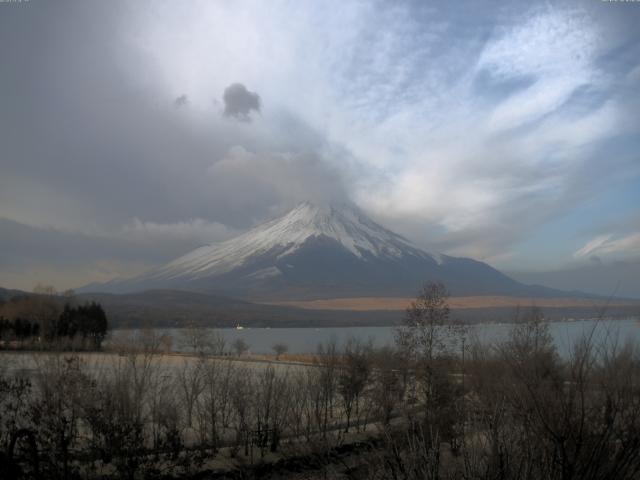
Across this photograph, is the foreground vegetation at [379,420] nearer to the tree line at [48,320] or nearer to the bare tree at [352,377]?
the bare tree at [352,377]

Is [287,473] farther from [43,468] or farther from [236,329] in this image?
[236,329]

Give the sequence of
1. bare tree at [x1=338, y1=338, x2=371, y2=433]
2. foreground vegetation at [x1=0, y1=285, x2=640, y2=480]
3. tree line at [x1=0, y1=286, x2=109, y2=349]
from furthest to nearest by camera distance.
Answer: tree line at [x1=0, y1=286, x2=109, y2=349]
bare tree at [x1=338, y1=338, x2=371, y2=433]
foreground vegetation at [x1=0, y1=285, x2=640, y2=480]

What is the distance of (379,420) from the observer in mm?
16609

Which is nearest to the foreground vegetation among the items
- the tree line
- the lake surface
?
the lake surface

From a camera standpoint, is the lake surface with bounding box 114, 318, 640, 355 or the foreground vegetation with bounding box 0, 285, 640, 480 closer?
the foreground vegetation with bounding box 0, 285, 640, 480

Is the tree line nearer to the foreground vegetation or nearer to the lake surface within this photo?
the lake surface

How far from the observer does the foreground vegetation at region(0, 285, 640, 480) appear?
469 cm

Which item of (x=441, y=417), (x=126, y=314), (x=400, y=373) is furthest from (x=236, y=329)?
(x=441, y=417)

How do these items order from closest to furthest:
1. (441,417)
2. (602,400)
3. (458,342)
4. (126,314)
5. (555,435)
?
(555,435) < (602,400) < (441,417) < (458,342) < (126,314)

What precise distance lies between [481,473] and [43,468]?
7.92 metres

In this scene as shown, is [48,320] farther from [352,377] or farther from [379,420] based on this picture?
[379,420]

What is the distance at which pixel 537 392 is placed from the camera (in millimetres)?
5195

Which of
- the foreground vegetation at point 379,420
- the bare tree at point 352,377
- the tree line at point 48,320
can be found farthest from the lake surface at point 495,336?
the tree line at point 48,320

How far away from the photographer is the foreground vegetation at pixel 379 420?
4691mm
